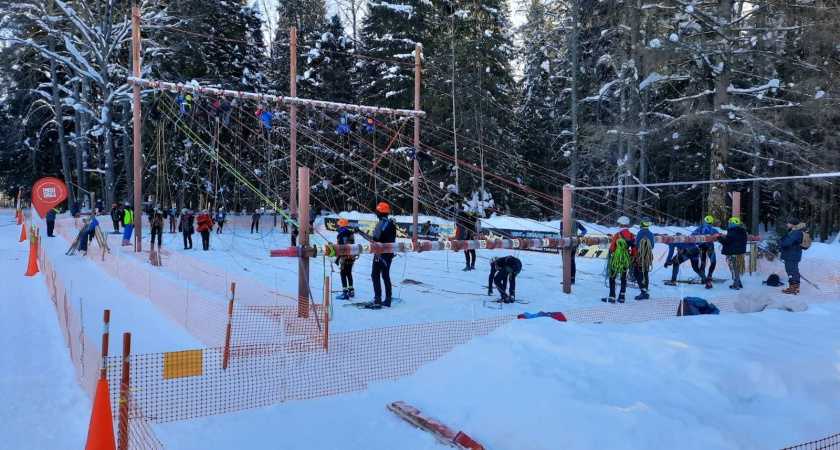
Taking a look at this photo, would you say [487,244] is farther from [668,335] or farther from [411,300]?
[668,335]

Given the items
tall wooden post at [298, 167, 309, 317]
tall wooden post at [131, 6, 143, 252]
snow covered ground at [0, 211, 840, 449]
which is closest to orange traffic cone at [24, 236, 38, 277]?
tall wooden post at [131, 6, 143, 252]

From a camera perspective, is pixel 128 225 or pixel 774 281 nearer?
pixel 774 281

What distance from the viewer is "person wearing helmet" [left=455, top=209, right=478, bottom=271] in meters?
14.0

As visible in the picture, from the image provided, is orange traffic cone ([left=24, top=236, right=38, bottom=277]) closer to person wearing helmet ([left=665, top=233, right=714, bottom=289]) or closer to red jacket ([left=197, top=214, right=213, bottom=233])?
red jacket ([left=197, top=214, right=213, bottom=233])

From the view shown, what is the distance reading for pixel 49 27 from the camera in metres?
27.1

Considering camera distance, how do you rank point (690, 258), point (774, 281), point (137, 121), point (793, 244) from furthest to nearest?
point (137, 121) → point (690, 258) → point (774, 281) → point (793, 244)

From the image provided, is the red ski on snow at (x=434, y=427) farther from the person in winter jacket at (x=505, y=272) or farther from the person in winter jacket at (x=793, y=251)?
the person in winter jacket at (x=793, y=251)

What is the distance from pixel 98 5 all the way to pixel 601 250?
2573 cm

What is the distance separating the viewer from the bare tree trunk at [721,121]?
1619 cm

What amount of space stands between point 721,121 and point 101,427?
17465 millimetres

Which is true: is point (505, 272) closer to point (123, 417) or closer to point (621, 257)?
point (621, 257)

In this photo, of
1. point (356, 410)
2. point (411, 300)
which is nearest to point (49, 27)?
point (411, 300)

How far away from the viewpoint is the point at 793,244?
11250 mm

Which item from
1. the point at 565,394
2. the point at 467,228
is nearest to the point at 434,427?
the point at 565,394
